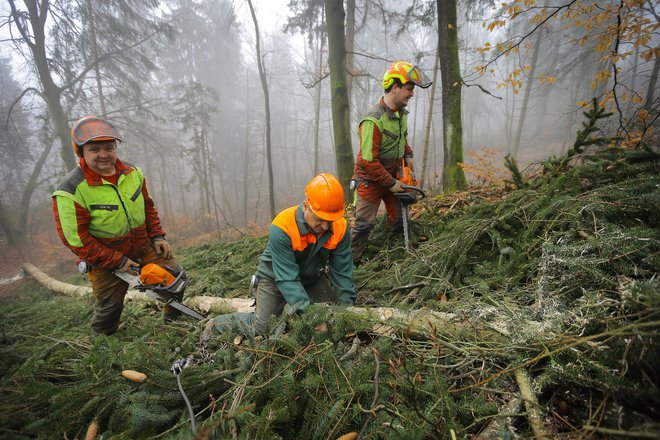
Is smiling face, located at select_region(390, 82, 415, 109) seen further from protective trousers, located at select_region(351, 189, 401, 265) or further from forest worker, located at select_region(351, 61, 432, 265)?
protective trousers, located at select_region(351, 189, 401, 265)

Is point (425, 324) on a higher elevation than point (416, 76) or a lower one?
lower

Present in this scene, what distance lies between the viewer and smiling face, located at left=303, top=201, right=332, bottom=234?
2.52 metres

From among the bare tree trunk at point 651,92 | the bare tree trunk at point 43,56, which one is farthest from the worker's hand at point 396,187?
the bare tree trunk at point 43,56

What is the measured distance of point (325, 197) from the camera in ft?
7.80

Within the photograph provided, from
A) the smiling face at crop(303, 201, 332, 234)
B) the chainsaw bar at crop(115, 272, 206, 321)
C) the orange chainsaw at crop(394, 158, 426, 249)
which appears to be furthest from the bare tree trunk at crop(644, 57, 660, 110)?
the chainsaw bar at crop(115, 272, 206, 321)

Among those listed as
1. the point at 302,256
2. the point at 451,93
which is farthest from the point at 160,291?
the point at 451,93

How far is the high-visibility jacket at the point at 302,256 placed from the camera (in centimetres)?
260

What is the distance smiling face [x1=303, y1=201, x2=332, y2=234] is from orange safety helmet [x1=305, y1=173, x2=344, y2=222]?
0.24 ft

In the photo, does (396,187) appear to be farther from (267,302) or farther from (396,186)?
(267,302)

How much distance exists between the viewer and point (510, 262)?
2.60m

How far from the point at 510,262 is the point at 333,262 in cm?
157

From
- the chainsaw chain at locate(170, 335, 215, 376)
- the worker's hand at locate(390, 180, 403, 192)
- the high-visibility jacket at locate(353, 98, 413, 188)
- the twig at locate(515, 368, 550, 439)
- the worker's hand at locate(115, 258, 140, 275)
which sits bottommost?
the chainsaw chain at locate(170, 335, 215, 376)

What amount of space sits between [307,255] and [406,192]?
5.90 ft

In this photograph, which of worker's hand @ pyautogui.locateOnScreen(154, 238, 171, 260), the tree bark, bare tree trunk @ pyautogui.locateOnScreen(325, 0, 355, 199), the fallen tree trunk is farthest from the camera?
bare tree trunk @ pyautogui.locateOnScreen(325, 0, 355, 199)
